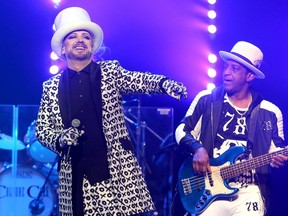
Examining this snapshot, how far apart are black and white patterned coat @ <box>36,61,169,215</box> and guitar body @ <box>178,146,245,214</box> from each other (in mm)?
1115

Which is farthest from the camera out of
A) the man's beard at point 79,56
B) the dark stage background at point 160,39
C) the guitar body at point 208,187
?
the dark stage background at point 160,39

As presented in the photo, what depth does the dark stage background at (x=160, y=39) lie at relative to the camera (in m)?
5.81

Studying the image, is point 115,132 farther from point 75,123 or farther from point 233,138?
point 233,138

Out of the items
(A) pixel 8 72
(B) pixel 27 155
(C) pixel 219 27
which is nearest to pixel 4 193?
(B) pixel 27 155

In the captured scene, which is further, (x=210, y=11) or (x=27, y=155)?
(x=210, y=11)

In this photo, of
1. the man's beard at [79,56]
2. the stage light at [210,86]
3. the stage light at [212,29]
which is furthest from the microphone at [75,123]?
the stage light at [212,29]

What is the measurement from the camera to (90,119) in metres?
3.37

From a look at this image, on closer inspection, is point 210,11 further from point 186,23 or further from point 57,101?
point 57,101

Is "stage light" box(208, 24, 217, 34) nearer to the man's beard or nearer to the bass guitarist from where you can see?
the bass guitarist

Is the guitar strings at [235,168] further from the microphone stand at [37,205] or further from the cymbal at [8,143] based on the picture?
the cymbal at [8,143]

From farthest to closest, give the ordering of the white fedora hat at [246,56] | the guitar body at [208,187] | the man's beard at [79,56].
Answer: the white fedora hat at [246,56]
the guitar body at [208,187]
the man's beard at [79,56]

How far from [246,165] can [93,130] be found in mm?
1619

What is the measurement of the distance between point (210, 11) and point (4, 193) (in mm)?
3016

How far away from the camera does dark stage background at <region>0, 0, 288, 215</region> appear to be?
581cm
